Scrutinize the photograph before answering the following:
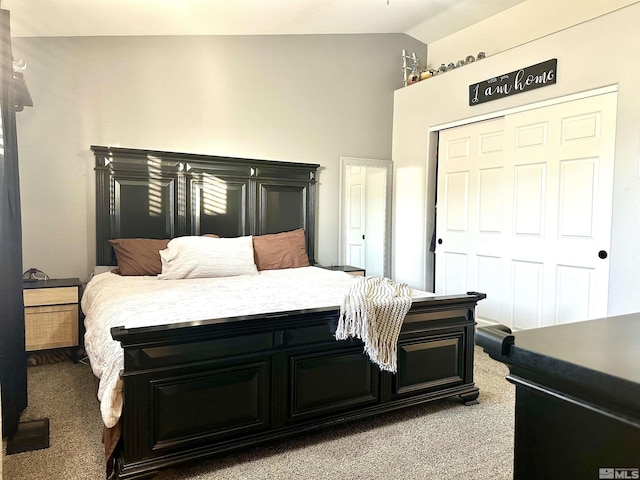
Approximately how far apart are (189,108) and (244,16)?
0.99m

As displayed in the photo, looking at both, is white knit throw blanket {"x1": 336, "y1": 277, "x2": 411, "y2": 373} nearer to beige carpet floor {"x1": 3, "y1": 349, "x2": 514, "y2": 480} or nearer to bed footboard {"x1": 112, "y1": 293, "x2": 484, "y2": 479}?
bed footboard {"x1": 112, "y1": 293, "x2": 484, "y2": 479}

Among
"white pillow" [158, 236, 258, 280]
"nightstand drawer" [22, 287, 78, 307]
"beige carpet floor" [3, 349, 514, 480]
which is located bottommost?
"beige carpet floor" [3, 349, 514, 480]

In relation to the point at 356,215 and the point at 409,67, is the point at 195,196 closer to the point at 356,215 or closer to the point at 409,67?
the point at 356,215

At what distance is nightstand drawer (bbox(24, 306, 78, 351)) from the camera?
3.21m

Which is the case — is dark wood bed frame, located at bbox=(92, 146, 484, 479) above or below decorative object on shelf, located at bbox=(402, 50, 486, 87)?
below

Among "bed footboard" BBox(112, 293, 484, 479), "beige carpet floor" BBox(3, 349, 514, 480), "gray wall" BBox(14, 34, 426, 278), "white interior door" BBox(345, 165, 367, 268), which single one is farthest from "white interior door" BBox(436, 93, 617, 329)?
"bed footboard" BBox(112, 293, 484, 479)

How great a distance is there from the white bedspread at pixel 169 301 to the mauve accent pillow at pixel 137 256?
134 millimetres

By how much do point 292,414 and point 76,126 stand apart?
3.12 m

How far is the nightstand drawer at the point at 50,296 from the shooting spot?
10.5ft

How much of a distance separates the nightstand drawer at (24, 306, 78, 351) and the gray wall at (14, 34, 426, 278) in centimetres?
49

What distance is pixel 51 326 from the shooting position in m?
3.27

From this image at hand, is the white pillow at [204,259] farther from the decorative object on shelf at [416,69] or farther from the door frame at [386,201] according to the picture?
the decorative object on shelf at [416,69]

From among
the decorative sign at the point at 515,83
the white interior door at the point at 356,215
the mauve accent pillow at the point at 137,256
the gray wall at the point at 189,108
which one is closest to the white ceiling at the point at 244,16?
the gray wall at the point at 189,108

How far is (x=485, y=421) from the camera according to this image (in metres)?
2.38
